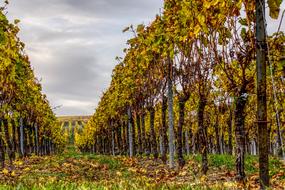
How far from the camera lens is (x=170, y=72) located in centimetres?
1892

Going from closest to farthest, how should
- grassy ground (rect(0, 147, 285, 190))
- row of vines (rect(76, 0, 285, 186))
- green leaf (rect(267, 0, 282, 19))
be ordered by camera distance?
green leaf (rect(267, 0, 282, 19)) → grassy ground (rect(0, 147, 285, 190)) → row of vines (rect(76, 0, 285, 186))

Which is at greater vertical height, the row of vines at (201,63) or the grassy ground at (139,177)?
the row of vines at (201,63)

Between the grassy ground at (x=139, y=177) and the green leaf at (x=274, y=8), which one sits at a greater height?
the green leaf at (x=274, y=8)

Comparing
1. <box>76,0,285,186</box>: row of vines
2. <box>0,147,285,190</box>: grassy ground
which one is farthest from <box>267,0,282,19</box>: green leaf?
<box>0,147,285,190</box>: grassy ground

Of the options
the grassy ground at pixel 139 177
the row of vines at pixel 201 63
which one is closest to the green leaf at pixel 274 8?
the row of vines at pixel 201 63

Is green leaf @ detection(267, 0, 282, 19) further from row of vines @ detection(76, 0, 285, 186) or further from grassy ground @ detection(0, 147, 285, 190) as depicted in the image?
grassy ground @ detection(0, 147, 285, 190)

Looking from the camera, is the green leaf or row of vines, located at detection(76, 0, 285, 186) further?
row of vines, located at detection(76, 0, 285, 186)

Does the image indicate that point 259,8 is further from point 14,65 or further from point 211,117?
point 211,117

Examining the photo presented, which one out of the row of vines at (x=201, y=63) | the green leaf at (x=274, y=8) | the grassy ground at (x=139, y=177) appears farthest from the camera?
the row of vines at (x=201, y=63)

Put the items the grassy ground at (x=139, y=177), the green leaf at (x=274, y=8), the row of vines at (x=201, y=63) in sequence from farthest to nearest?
the row of vines at (x=201, y=63) < the grassy ground at (x=139, y=177) < the green leaf at (x=274, y=8)

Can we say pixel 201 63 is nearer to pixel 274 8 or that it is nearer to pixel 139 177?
pixel 139 177

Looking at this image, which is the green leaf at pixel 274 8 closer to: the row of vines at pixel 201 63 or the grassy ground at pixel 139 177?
the row of vines at pixel 201 63

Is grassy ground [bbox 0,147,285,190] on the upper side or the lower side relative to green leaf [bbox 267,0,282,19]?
lower

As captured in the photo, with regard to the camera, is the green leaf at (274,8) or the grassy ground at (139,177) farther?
the grassy ground at (139,177)
